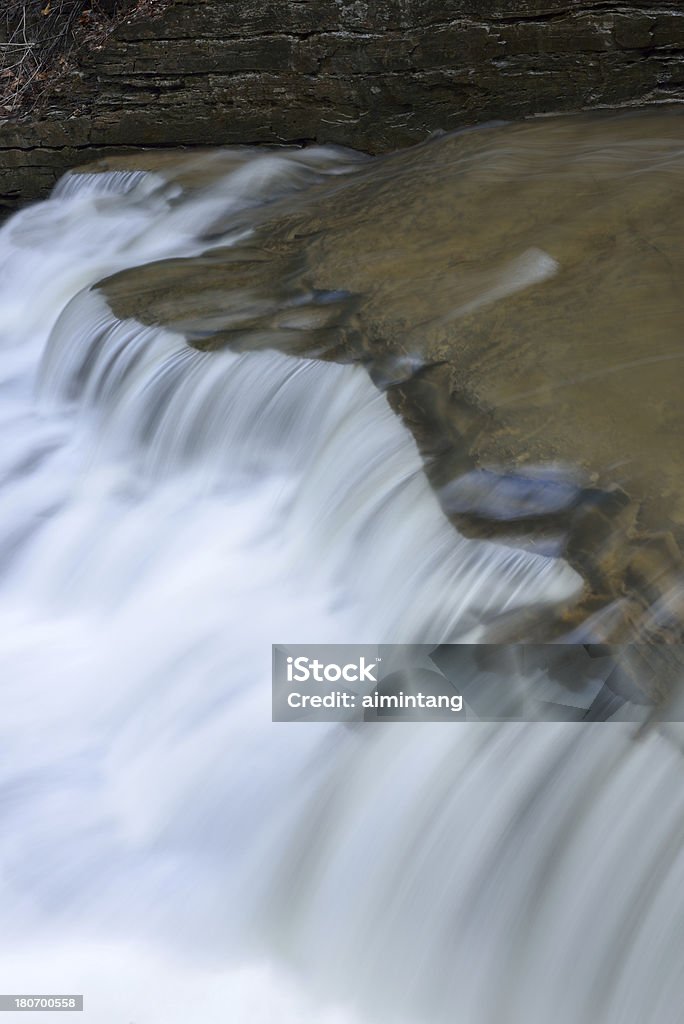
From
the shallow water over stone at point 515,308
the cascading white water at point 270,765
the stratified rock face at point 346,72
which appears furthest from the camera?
the stratified rock face at point 346,72

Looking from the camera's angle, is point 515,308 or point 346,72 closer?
point 515,308

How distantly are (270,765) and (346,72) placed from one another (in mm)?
3272

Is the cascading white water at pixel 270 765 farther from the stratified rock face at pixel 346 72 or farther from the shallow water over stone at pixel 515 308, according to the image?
the stratified rock face at pixel 346 72

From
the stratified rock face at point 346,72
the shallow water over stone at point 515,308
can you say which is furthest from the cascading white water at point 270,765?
the stratified rock face at point 346,72

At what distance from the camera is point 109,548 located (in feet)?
10.3

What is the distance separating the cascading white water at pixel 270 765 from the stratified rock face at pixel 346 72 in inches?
65.5

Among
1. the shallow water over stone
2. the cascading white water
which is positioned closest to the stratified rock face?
the shallow water over stone

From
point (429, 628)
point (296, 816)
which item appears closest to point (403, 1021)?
point (296, 816)

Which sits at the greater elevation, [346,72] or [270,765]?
[346,72]

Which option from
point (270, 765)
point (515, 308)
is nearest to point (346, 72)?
point (515, 308)

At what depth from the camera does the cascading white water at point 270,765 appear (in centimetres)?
196

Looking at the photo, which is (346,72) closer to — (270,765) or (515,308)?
(515,308)

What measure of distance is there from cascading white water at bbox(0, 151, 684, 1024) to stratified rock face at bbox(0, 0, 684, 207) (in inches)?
65.5

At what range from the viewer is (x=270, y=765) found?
95.1 inches
